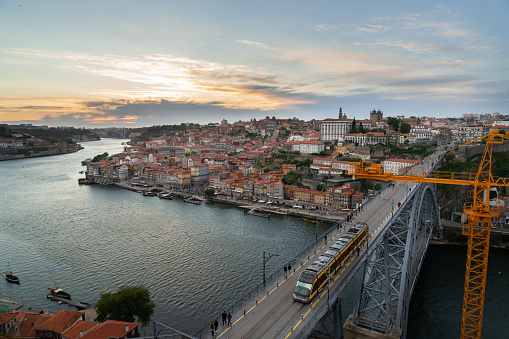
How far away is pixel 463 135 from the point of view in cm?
5081

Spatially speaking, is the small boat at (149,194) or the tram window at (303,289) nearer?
the tram window at (303,289)

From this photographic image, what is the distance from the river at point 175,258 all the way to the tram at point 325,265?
513cm

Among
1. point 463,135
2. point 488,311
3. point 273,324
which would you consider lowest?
point 488,311

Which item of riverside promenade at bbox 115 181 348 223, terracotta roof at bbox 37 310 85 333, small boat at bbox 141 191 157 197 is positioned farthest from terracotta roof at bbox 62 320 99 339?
small boat at bbox 141 191 157 197

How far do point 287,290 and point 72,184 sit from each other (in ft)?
162

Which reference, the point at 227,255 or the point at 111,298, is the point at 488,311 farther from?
the point at 111,298

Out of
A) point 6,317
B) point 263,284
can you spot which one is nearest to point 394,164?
point 263,284

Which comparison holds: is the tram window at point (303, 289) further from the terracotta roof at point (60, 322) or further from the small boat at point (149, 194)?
the small boat at point (149, 194)

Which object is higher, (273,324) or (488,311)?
(273,324)

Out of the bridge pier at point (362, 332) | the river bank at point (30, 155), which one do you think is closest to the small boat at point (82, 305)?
the bridge pier at point (362, 332)

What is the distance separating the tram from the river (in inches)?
202

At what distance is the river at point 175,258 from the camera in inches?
587

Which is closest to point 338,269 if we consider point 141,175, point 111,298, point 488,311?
point 111,298

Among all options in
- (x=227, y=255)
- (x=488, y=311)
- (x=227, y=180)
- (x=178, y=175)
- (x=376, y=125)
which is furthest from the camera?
(x=376, y=125)
